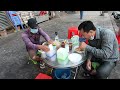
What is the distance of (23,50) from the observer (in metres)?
5.10

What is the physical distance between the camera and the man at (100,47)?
2.86m

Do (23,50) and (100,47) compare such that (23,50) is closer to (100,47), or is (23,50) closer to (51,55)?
(51,55)

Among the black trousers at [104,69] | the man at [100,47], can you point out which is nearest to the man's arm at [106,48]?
the man at [100,47]

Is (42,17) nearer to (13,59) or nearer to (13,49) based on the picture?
(13,49)

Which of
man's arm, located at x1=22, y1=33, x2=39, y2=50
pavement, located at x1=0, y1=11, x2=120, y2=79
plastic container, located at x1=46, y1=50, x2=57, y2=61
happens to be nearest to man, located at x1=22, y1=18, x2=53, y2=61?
man's arm, located at x1=22, y1=33, x2=39, y2=50

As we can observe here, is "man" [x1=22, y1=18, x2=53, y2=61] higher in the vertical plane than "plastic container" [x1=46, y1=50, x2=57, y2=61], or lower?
higher

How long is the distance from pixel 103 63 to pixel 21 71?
83.9 inches

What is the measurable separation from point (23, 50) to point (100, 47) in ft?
9.29

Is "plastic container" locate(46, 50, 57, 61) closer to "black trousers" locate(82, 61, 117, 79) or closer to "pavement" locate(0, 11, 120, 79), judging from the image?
"black trousers" locate(82, 61, 117, 79)

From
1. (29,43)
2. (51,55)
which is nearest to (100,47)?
(51,55)

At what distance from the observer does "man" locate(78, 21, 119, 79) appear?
9.37 feet

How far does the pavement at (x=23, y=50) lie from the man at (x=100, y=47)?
2.50 feet

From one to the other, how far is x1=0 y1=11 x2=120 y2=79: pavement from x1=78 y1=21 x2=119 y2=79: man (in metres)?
0.76
